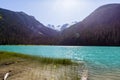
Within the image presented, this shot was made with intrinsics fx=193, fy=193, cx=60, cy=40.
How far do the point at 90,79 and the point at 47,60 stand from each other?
13654 mm

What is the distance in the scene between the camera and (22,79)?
1423 centimetres

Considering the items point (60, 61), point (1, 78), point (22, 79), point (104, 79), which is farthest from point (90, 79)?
point (60, 61)

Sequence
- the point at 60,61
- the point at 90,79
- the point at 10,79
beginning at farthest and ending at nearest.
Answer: the point at 60,61 < the point at 90,79 < the point at 10,79

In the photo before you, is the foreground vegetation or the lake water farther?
the lake water

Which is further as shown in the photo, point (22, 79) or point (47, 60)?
point (47, 60)

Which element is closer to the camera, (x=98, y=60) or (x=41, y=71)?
(x=41, y=71)

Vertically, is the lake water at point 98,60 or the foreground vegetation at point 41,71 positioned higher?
the foreground vegetation at point 41,71

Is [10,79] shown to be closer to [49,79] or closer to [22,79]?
[22,79]

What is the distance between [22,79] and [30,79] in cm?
58

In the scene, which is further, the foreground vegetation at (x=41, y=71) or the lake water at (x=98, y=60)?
the lake water at (x=98, y=60)

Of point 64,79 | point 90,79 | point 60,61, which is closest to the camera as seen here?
point 64,79

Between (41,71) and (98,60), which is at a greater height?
(41,71)

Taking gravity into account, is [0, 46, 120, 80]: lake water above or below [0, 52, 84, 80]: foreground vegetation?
below

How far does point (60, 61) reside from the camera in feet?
94.1
